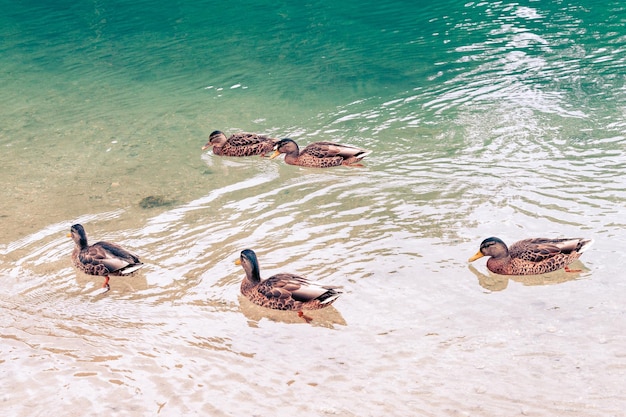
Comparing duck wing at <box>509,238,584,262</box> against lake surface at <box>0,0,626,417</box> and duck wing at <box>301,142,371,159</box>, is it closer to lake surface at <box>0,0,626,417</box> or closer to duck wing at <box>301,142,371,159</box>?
lake surface at <box>0,0,626,417</box>

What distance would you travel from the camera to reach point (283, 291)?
793 centimetres

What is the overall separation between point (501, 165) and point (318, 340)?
216 inches

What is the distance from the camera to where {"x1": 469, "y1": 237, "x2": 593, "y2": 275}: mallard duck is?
837cm

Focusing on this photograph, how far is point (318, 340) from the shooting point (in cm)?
736

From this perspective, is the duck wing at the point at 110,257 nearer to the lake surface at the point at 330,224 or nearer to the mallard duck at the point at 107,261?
the mallard duck at the point at 107,261

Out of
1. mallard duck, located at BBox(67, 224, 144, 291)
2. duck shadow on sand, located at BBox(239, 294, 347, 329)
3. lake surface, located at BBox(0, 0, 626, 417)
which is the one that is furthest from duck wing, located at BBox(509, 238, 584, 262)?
mallard duck, located at BBox(67, 224, 144, 291)

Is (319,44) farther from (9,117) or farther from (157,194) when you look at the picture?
(157,194)

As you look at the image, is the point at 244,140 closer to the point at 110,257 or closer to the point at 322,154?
the point at 322,154

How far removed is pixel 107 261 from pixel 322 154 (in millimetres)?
4737

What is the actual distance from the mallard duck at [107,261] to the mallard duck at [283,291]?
1.46 meters

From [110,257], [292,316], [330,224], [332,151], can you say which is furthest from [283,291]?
[332,151]

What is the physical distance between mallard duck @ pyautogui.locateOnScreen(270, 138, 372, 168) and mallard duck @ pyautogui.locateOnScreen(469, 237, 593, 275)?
4090 millimetres

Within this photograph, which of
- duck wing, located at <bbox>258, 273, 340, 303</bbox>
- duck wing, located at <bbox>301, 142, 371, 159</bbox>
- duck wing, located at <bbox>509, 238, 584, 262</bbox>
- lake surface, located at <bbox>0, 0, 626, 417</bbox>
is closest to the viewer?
lake surface, located at <bbox>0, 0, 626, 417</bbox>

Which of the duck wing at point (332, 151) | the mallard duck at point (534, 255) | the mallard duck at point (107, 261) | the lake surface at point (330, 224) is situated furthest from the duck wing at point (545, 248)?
the mallard duck at point (107, 261)
